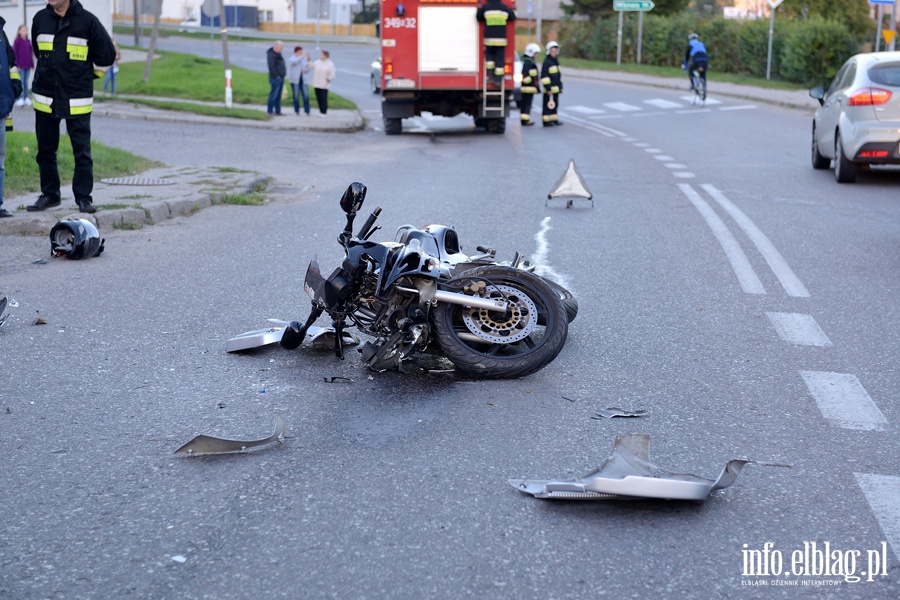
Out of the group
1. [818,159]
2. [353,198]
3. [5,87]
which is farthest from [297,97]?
[353,198]

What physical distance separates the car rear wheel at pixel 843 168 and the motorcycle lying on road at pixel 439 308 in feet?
34.2

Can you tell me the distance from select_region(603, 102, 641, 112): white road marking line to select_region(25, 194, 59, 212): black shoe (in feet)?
76.0

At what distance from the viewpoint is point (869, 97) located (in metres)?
14.9

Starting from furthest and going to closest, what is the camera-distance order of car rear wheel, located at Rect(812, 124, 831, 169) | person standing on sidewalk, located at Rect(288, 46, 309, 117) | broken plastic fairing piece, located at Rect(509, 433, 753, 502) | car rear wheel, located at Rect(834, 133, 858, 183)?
person standing on sidewalk, located at Rect(288, 46, 309, 117), car rear wheel, located at Rect(812, 124, 831, 169), car rear wheel, located at Rect(834, 133, 858, 183), broken plastic fairing piece, located at Rect(509, 433, 753, 502)

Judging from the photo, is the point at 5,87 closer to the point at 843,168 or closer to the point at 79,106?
the point at 79,106

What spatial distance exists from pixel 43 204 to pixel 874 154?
10122 mm

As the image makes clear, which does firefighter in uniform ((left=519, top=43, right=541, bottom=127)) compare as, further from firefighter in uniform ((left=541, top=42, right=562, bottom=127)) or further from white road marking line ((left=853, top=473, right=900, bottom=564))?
white road marking line ((left=853, top=473, right=900, bottom=564))

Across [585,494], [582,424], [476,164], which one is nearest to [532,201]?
[476,164]

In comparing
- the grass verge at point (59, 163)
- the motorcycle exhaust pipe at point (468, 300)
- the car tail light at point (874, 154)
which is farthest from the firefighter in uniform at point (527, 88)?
the motorcycle exhaust pipe at point (468, 300)

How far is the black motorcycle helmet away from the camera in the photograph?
923 centimetres

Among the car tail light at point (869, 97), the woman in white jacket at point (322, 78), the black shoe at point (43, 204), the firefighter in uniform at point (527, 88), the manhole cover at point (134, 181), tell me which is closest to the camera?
the black shoe at point (43, 204)

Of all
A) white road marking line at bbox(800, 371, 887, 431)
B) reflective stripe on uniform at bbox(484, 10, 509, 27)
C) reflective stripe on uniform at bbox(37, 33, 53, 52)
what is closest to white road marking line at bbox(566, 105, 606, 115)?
reflective stripe on uniform at bbox(484, 10, 509, 27)

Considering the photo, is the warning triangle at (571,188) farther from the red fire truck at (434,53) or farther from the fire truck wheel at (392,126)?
the fire truck wheel at (392,126)

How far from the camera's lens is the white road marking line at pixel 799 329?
6805 millimetres
